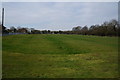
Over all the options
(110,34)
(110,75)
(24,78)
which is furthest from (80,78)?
(110,34)

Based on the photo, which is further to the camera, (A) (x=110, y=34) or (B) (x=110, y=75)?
(A) (x=110, y=34)

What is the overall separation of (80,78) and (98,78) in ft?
2.18

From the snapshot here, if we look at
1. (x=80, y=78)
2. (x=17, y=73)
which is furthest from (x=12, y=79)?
(x=80, y=78)

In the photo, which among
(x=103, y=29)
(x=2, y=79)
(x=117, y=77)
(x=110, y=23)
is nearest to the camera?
(x=2, y=79)

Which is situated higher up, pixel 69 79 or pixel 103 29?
pixel 103 29

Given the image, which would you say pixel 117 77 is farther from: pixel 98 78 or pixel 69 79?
pixel 69 79

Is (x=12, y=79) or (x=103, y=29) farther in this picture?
(x=103, y=29)

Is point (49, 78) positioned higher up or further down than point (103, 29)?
further down

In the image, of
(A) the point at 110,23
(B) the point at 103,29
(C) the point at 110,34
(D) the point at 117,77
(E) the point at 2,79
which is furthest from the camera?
(A) the point at 110,23

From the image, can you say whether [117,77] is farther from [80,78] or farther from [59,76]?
[59,76]

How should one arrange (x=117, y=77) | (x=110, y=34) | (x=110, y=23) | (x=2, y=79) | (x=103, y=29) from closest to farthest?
(x=2, y=79) < (x=117, y=77) < (x=110, y=34) < (x=103, y=29) < (x=110, y=23)

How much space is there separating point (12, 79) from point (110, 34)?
7321 centimetres

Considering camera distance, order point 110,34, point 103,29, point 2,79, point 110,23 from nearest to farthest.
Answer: point 2,79
point 110,34
point 103,29
point 110,23

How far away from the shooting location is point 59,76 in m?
6.68
